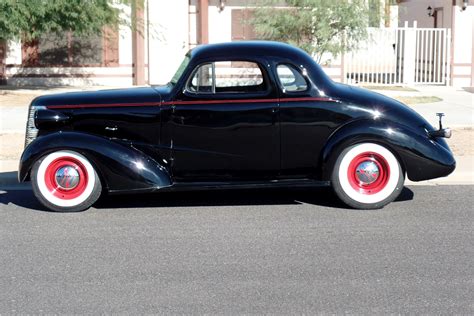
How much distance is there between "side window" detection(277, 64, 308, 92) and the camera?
28.5 ft

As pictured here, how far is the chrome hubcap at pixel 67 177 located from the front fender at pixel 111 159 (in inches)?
9.0

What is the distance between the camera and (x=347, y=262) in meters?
6.71

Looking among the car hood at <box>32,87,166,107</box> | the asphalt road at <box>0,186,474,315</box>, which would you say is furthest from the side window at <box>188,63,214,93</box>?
the asphalt road at <box>0,186,474,315</box>

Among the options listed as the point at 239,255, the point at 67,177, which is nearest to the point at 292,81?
the point at 239,255

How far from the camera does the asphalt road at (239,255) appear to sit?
573 centimetres

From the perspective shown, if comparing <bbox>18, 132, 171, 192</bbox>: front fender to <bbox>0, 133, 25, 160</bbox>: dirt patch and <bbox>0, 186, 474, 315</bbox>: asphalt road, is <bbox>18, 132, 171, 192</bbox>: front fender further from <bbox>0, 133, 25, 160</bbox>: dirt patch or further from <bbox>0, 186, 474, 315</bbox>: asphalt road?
<bbox>0, 133, 25, 160</bbox>: dirt patch

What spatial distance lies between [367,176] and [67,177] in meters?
3.18

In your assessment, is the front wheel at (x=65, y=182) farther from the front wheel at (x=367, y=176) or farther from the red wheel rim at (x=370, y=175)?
the red wheel rim at (x=370, y=175)

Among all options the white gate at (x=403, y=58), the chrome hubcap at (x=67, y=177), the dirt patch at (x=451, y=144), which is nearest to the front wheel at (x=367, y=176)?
the chrome hubcap at (x=67, y=177)

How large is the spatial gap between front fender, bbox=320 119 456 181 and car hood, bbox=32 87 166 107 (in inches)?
75.4

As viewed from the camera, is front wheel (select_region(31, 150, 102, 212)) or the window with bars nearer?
front wheel (select_region(31, 150, 102, 212))

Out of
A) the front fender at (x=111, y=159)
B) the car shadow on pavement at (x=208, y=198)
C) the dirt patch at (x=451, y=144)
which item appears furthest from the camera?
the dirt patch at (x=451, y=144)

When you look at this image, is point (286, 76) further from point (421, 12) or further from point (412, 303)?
point (421, 12)

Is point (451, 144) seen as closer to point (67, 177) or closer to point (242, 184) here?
point (242, 184)
